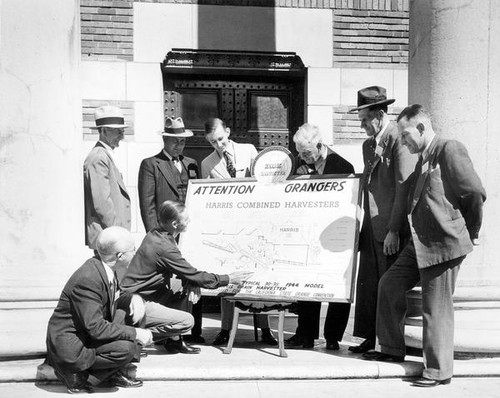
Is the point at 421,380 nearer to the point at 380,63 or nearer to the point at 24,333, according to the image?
the point at 24,333

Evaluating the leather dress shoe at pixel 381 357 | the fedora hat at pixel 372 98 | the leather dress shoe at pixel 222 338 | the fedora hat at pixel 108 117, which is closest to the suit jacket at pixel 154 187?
the fedora hat at pixel 108 117

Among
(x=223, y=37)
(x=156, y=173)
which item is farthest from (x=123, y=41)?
(x=156, y=173)

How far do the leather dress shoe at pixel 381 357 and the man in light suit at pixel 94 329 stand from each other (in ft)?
5.94

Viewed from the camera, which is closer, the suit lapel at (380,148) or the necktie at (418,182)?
the necktie at (418,182)

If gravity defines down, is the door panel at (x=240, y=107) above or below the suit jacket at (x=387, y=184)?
above

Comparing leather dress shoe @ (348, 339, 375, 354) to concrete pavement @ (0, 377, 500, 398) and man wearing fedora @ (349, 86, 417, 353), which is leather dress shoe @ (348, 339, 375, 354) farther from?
concrete pavement @ (0, 377, 500, 398)

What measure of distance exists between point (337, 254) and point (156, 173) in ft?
6.08

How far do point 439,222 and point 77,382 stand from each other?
8.83 feet

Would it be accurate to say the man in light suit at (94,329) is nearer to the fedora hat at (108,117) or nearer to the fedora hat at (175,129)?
the fedora hat at (108,117)

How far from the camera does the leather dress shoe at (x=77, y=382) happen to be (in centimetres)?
562

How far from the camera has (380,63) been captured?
34.0 ft

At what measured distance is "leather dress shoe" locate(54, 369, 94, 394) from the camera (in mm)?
5621

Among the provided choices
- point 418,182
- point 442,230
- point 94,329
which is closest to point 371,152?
point 418,182

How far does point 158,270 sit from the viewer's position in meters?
6.57
